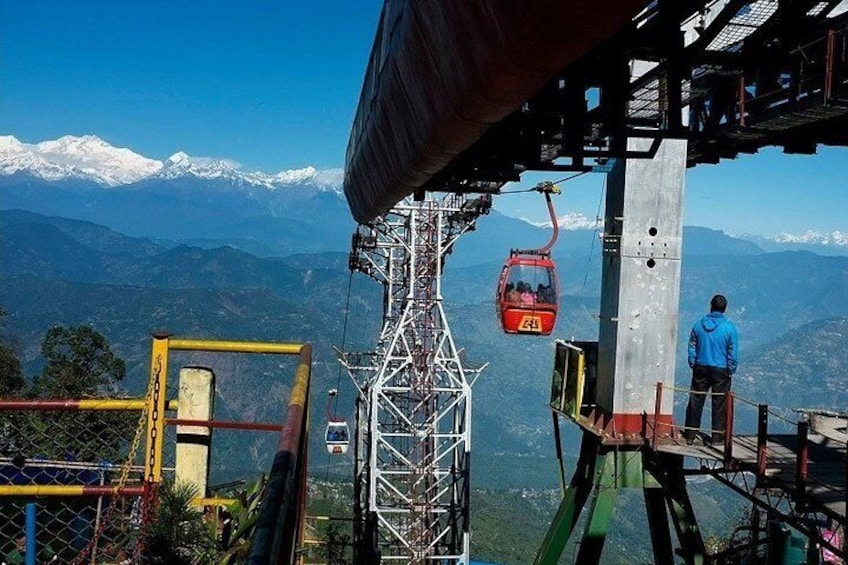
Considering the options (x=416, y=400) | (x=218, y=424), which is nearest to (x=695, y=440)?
(x=218, y=424)

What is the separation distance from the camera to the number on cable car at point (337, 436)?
21.1 meters

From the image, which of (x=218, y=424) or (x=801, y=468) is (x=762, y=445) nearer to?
(x=801, y=468)

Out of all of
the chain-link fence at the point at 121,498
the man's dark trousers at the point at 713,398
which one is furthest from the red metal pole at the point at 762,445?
the chain-link fence at the point at 121,498

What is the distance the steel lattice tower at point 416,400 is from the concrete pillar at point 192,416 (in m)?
11.9

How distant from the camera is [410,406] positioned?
62.5ft

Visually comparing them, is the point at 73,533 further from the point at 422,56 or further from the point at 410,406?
the point at 410,406

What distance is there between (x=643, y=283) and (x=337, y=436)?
51.7 feet

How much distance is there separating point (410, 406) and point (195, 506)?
14761mm

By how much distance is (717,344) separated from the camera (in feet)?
24.4

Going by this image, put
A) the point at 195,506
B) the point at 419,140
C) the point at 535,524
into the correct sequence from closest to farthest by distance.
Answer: the point at 419,140 → the point at 195,506 → the point at 535,524

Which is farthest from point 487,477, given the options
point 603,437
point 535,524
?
point 603,437

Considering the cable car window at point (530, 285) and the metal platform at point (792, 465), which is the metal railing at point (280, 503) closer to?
the metal platform at point (792, 465)

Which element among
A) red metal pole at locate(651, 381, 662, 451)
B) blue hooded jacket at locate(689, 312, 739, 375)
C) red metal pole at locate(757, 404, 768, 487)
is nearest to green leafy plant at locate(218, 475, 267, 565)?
red metal pole at locate(757, 404, 768, 487)

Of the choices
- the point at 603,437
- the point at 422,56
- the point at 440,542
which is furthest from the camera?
the point at 440,542
